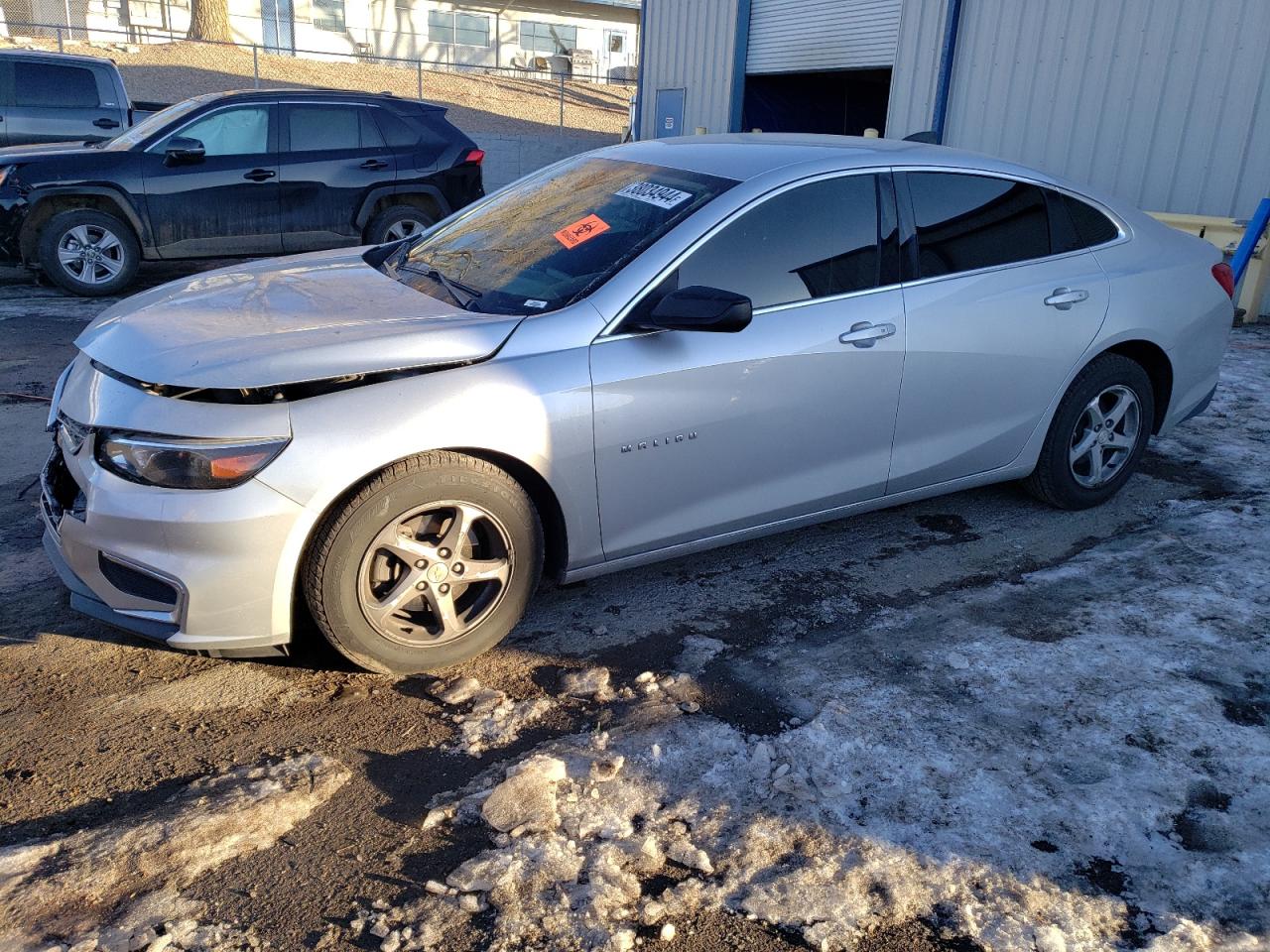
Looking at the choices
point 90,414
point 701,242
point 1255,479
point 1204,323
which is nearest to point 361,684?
point 90,414

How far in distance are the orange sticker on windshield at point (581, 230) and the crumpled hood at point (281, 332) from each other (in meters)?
0.51

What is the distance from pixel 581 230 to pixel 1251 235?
289 inches

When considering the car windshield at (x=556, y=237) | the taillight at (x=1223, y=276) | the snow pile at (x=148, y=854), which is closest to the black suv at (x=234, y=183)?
the car windshield at (x=556, y=237)

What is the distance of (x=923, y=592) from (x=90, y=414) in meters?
3.03

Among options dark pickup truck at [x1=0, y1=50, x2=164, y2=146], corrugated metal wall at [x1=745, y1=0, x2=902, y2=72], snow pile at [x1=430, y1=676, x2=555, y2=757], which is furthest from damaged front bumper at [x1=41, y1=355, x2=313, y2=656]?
corrugated metal wall at [x1=745, y1=0, x2=902, y2=72]

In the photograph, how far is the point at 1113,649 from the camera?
3.68 meters

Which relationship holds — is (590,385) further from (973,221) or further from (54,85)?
(54,85)

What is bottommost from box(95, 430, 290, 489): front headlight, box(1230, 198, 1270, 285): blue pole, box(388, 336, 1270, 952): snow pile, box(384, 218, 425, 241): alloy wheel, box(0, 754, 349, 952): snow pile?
box(0, 754, 349, 952): snow pile

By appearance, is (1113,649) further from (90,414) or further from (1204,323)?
(90,414)

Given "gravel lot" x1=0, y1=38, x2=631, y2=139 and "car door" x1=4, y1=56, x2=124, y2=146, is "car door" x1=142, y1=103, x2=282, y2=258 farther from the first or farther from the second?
"gravel lot" x1=0, y1=38, x2=631, y2=139

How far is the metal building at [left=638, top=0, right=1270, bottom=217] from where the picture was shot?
958 centimetres

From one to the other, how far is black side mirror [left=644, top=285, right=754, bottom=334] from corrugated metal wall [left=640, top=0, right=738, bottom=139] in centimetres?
1364

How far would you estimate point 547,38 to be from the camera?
40844 mm

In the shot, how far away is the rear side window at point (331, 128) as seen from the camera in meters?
9.94
